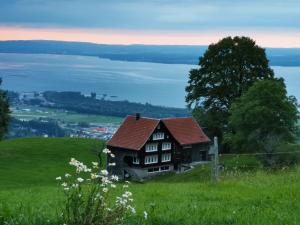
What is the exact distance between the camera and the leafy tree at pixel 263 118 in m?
45.8

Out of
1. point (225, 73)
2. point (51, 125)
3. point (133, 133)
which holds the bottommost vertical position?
point (51, 125)

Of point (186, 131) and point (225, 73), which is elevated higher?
point (225, 73)

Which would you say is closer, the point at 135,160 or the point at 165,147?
the point at 135,160

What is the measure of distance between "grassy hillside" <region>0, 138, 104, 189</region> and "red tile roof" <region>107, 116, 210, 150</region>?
4.25 m

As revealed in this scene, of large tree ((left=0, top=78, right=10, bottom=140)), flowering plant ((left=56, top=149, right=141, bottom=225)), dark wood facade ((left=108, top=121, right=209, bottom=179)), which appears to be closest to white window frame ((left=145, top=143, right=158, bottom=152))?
dark wood facade ((left=108, top=121, right=209, bottom=179))

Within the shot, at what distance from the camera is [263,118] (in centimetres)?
4606

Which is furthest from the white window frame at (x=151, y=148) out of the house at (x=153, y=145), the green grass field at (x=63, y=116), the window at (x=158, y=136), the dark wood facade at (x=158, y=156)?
the green grass field at (x=63, y=116)

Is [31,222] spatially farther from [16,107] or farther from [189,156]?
[16,107]

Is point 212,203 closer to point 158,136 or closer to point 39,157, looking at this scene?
point 158,136

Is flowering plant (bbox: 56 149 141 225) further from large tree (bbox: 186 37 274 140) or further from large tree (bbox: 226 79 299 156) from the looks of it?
large tree (bbox: 186 37 274 140)

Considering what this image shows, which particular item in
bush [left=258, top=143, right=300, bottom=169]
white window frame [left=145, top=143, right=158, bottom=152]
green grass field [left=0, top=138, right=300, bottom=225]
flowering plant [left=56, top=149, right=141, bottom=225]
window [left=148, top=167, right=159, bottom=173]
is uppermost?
flowering plant [left=56, top=149, right=141, bottom=225]

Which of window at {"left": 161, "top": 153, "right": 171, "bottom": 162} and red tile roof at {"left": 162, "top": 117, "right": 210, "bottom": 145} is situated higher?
red tile roof at {"left": 162, "top": 117, "right": 210, "bottom": 145}

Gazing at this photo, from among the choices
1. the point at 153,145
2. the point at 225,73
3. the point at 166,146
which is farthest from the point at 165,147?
the point at 225,73

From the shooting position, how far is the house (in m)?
55.6
